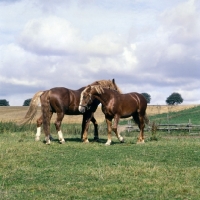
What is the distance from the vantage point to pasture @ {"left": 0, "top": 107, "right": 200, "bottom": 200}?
8336 millimetres

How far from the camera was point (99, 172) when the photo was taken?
33.0 ft

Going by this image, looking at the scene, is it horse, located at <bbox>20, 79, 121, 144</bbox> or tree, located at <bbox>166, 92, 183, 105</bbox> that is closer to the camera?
horse, located at <bbox>20, 79, 121, 144</bbox>

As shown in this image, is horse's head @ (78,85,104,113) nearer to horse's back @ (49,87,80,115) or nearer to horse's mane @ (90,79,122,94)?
horse's back @ (49,87,80,115)

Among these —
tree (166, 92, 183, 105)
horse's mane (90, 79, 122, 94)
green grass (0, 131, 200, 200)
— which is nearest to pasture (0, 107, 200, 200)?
green grass (0, 131, 200, 200)

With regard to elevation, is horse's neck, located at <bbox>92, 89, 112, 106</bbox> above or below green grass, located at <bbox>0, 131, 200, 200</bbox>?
above

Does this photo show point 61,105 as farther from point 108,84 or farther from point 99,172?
point 99,172

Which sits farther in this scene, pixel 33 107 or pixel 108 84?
pixel 33 107

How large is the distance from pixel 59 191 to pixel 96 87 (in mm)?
7863

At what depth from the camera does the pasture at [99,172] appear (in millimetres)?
8336

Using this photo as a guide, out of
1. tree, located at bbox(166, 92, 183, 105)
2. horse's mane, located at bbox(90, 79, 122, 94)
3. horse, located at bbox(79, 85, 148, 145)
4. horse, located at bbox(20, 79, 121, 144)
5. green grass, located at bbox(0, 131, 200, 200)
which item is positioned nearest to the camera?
green grass, located at bbox(0, 131, 200, 200)

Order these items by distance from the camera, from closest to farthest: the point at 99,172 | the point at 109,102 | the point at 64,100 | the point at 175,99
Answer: the point at 99,172, the point at 109,102, the point at 64,100, the point at 175,99

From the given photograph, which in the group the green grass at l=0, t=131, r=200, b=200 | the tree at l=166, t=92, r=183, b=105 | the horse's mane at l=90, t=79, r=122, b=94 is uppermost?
the tree at l=166, t=92, r=183, b=105

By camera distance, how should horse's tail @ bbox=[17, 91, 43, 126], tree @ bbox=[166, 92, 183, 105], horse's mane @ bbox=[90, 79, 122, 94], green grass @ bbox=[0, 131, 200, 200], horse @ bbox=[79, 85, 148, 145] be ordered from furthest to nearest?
tree @ bbox=[166, 92, 183, 105], horse's tail @ bbox=[17, 91, 43, 126], horse's mane @ bbox=[90, 79, 122, 94], horse @ bbox=[79, 85, 148, 145], green grass @ bbox=[0, 131, 200, 200]

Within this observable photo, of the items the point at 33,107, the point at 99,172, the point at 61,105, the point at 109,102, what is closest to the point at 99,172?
the point at 99,172
